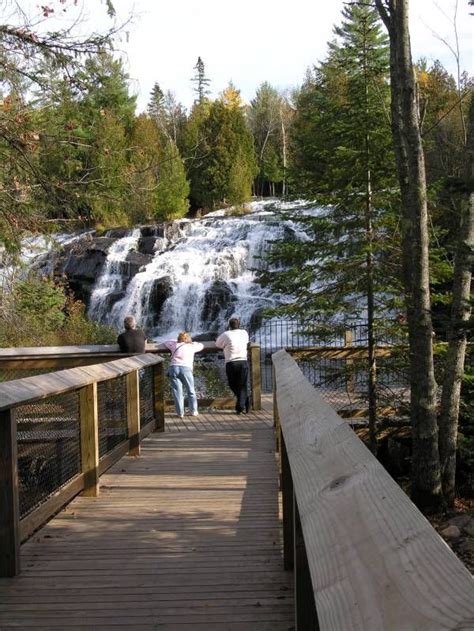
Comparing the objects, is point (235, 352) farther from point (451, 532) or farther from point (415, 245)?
point (451, 532)

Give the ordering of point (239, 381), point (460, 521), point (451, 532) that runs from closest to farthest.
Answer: point (451, 532) < point (460, 521) < point (239, 381)

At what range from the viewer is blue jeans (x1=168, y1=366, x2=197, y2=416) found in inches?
449

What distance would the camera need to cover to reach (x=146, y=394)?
9859 millimetres

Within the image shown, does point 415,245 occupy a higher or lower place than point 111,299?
higher

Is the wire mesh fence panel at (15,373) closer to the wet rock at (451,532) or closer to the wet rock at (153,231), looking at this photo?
the wet rock at (451,532)

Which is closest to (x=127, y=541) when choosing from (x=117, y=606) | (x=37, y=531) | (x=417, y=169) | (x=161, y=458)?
(x=37, y=531)

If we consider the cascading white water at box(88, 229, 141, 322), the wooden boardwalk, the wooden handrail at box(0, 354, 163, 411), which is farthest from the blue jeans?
the cascading white water at box(88, 229, 141, 322)

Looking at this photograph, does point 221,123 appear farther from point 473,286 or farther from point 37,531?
point 37,531

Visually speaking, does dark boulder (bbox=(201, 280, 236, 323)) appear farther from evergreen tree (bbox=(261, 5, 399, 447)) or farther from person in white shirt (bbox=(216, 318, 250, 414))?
person in white shirt (bbox=(216, 318, 250, 414))

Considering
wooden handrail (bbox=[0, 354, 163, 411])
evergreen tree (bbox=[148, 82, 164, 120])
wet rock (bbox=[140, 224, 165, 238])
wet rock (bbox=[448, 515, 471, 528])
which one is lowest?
wet rock (bbox=[448, 515, 471, 528])

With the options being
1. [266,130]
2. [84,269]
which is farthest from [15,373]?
[266,130]

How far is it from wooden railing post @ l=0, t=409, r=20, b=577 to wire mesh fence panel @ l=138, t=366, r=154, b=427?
17.1ft

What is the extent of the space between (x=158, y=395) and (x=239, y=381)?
2.08 m

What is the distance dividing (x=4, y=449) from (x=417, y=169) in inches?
252
